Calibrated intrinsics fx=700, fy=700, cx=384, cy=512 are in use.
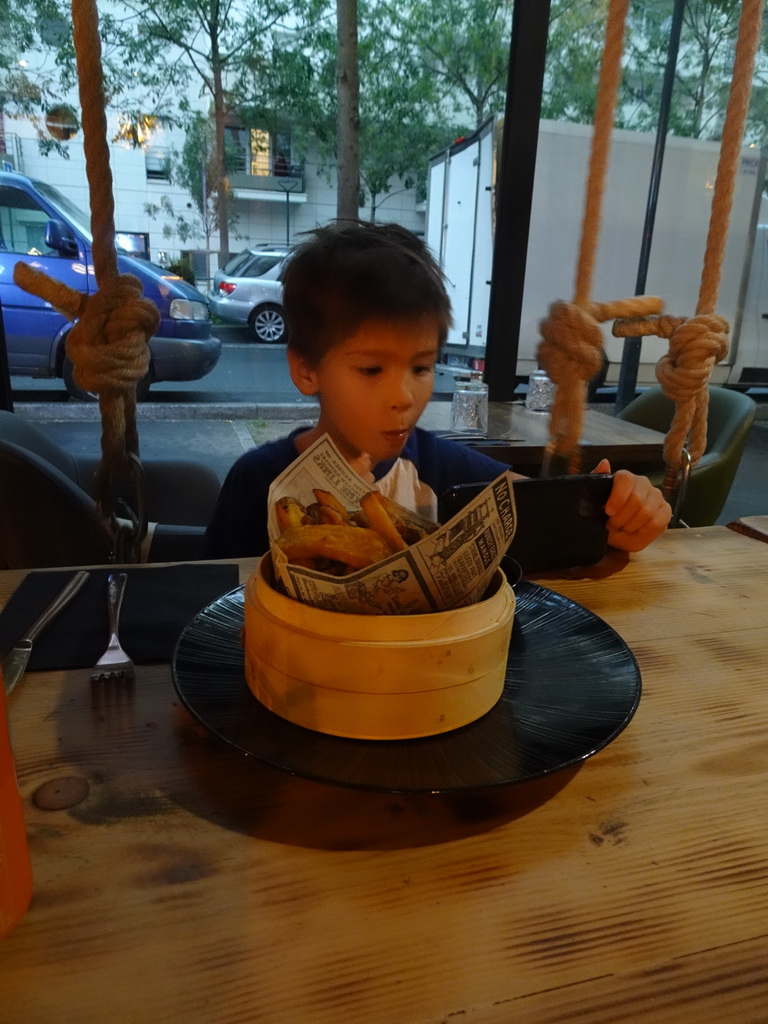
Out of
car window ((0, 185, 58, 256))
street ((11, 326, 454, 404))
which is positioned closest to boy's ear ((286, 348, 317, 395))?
car window ((0, 185, 58, 256))

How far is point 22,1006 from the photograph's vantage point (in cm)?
34

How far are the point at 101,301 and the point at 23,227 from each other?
3.48 meters

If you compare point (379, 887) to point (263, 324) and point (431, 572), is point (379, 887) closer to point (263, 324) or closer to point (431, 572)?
point (431, 572)

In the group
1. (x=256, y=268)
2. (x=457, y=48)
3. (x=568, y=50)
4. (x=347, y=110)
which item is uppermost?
(x=457, y=48)

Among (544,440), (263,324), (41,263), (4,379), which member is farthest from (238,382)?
(544,440)

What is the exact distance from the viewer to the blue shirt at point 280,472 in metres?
1.29

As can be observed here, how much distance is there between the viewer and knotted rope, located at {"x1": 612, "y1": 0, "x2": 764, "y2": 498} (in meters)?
0.80

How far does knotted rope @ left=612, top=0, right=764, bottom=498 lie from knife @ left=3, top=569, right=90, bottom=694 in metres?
0.72

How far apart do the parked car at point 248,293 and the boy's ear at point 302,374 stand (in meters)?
3.08

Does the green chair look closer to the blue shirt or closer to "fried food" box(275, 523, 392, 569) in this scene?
the blue shirt

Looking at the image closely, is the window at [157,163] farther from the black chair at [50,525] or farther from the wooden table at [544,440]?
the black chair at [50,525]

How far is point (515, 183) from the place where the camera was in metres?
2.94

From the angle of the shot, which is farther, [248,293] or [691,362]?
[248,293]

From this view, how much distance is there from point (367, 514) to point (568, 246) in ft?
14.7
